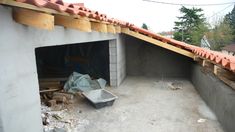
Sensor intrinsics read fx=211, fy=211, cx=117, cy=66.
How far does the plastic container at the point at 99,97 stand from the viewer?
238 inches

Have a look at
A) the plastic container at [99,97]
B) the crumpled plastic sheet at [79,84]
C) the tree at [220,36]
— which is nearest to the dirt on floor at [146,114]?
the plastic container at [99,97]

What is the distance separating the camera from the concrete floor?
4977 millimetres

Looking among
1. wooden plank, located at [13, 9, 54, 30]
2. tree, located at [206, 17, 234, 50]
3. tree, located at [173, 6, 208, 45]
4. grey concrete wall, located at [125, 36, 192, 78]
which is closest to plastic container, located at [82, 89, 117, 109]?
wooden plank, located at [13, 9, 54, 30]

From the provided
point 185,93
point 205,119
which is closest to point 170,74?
point 185,93

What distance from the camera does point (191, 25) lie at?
27.6 meters

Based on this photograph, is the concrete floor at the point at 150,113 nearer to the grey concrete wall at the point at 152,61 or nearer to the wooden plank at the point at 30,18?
the grey concrete wall at the point at 152,61

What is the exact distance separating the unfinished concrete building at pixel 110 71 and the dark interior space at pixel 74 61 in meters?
0.04

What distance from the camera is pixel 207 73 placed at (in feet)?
22.5

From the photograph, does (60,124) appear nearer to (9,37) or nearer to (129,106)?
(129,106)

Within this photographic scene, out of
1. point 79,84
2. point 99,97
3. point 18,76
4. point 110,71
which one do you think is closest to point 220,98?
point 99,97

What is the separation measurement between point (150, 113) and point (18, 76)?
13.5 feet

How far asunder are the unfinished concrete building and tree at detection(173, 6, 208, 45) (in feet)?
58.9

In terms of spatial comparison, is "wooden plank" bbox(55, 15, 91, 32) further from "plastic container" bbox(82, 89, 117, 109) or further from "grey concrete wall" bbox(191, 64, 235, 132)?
"grey concrete wall" bbox(191, 64, 235, 132)

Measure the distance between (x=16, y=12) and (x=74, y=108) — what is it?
4.06 metres
